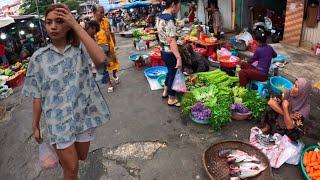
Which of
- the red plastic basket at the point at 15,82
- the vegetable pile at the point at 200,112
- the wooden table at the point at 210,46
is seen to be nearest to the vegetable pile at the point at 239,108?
the vegetable pile at the point at 200,112

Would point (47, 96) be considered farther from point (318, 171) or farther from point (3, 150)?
point (318, 171)

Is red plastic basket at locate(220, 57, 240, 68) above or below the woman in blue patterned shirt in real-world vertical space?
below

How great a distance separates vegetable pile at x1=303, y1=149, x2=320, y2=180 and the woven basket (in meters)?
0.50

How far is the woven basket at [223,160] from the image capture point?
346cm

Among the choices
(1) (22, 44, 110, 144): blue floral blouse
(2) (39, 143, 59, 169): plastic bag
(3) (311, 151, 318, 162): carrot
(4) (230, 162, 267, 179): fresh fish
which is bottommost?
(3) (311, 151, 318, 162): carrot

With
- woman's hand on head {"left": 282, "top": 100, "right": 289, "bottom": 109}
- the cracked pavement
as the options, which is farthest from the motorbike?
woman's hand on head {"left": 282, "top": 100, "right": 289, "bottom": 109}

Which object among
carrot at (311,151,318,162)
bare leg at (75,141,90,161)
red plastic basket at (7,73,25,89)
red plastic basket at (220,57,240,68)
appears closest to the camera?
bare leg at (75,141,90,161)

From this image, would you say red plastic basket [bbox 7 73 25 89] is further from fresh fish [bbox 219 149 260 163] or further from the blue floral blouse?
fresh fish [bbox 219 149 260 163]

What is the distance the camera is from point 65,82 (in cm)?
243

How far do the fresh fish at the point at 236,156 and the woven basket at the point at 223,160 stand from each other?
6 centimetres

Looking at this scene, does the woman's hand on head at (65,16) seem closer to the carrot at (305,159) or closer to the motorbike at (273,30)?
the carrot at (305,159)

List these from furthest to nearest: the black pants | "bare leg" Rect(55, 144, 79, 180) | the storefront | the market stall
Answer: the storefront
the market stall
the black pants
"bare leg" Rect(55, 144, 79, 180)

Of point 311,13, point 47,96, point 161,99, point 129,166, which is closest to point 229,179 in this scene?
point 129,166

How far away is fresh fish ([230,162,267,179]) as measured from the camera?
3.45m
